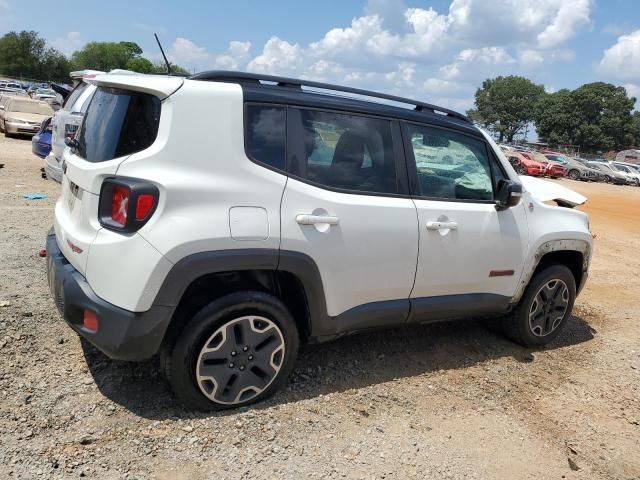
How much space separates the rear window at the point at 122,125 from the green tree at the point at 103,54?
105 metres

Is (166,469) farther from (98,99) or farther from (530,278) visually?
(530,278)

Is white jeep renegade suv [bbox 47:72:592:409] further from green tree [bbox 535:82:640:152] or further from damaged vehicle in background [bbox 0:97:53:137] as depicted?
green tree [bbox 535:82:640:152]

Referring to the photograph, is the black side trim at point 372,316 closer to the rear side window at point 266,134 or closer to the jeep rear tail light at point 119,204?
the rear side window at point 266,134

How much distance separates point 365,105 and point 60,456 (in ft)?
8.68

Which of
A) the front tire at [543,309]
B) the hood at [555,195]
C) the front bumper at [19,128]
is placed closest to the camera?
the front tire at [543,309]

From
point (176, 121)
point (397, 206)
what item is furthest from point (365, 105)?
point (176, 121)

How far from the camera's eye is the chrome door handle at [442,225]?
3.63 meters

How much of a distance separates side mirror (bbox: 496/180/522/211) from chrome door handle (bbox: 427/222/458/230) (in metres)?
0.51

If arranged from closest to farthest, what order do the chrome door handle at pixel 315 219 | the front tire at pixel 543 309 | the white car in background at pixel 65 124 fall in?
the chrome door handle at pixel 315 219, the front tire at pixel 543 309, the white car in background at pixel 65 124

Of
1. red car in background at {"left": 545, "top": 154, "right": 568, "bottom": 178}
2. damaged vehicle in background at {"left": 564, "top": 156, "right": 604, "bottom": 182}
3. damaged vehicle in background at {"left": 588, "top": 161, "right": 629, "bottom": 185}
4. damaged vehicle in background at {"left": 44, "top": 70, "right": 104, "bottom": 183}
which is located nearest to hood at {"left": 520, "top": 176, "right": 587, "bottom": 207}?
damaged vehicle in background at {"left": 44, "top": 70, "right": 104, "bottom": 183}

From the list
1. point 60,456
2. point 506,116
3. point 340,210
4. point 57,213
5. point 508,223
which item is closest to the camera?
point 60,456

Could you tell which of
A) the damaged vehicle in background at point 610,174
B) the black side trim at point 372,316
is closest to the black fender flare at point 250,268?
the black side trim at point 372,316

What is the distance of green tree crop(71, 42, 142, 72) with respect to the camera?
330 ft

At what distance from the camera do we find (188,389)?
3.02m
